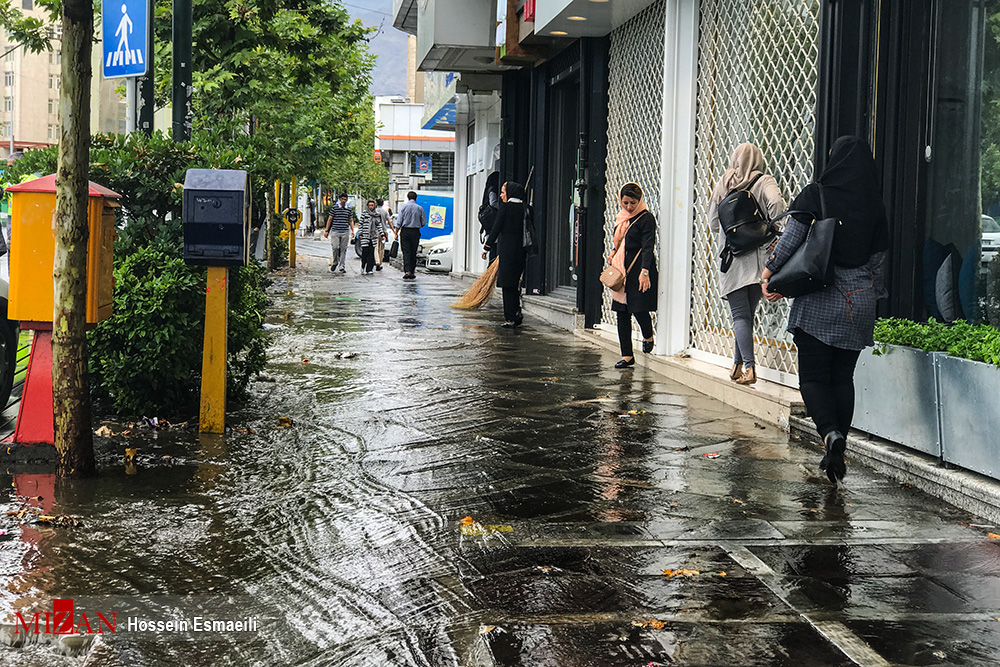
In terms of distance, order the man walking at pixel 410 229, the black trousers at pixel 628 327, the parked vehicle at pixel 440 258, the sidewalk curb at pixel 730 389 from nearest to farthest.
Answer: the sidewalk curb at pixel 730 389
the black trousers at pixel 628 327
the man walking at pixel 410 229
the parked vehicle at pixel 440 258

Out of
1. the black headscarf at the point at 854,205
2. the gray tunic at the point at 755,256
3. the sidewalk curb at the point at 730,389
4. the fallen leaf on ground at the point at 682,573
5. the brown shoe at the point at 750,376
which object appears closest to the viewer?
the fallen leaf on ground at the point at 682,573

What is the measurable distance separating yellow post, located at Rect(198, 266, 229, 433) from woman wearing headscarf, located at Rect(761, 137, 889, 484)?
316 cm

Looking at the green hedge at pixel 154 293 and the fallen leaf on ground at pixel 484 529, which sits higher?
the green hedge at pixel 154 293

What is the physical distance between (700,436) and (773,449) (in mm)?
510

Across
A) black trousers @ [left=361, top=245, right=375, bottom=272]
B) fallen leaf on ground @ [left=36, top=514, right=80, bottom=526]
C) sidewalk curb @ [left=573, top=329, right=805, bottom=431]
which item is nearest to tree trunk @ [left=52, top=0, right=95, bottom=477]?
fallen leaf on ground @ [left=36, top=514, right=80, bottom=526]

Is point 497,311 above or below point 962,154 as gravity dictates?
below

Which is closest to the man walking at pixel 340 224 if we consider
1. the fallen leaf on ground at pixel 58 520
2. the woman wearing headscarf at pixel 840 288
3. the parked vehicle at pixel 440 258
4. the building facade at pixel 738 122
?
the parked vehicle at pixel 440 258

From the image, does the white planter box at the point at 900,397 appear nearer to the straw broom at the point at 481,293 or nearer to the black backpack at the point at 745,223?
the black backpack at the point at 745,223

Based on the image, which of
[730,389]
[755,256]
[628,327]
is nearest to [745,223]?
[755,256]

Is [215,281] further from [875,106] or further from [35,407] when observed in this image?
[875,106]

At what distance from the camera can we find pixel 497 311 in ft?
56.2

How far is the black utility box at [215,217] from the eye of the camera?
627cm

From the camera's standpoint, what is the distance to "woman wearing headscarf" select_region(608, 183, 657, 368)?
999 cm

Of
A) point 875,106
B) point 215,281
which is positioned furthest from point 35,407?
point 875,106
